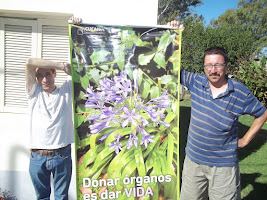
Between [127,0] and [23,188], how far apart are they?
2420 millimetres

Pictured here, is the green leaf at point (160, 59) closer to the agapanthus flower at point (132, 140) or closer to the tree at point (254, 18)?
the agapanthus flower at point (132, 140)

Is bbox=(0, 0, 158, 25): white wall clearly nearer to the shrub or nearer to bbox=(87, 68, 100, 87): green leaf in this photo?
bbox=(87, 68, 100, 87): green leaf

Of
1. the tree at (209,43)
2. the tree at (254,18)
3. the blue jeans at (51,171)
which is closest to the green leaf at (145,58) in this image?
the blue jeans at (51,171)

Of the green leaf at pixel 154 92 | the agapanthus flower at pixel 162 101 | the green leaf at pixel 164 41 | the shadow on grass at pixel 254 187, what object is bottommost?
the shadow on grass at pixel 254 187

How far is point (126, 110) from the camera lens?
2283mm

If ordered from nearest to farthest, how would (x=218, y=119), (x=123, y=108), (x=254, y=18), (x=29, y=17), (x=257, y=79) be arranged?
(x=218, y=119) < (x=123, y=108) < (x=29, y=17) < (x=257, y=79) < (x=254, y=18)

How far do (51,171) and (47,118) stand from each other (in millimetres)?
494

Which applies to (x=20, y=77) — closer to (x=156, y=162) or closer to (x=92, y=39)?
(x=92, y=39)

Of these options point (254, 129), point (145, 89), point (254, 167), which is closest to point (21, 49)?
point (145, 89)

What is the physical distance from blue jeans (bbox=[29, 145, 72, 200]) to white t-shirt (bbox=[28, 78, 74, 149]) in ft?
0.33

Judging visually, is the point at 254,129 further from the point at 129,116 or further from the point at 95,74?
the point at 95,74

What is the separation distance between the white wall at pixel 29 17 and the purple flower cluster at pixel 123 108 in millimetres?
703

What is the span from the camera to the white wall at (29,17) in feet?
8.71

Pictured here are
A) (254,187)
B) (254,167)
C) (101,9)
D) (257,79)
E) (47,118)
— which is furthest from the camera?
(257,79)
